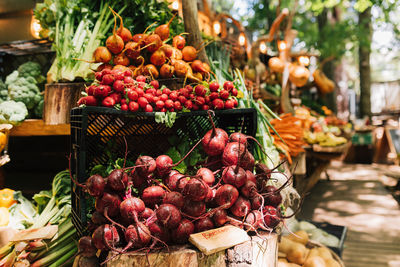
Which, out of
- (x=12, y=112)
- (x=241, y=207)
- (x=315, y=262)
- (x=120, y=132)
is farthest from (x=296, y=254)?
(x=12, y=112)

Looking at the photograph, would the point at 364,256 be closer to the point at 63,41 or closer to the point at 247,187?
the point at 247,187

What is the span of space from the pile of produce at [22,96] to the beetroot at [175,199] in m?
1.79

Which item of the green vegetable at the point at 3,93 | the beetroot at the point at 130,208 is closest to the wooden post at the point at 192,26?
the beetroot at the point at 130,208

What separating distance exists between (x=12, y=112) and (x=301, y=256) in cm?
258

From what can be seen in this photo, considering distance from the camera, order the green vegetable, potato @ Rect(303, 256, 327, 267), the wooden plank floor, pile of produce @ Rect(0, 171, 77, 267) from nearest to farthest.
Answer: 1. pile of produce @ Rect(0, 171, 77, 267)
2. potato @ Rect(303, 256, 327, 267)
3. the green vegetable
4. the wooden plank floor

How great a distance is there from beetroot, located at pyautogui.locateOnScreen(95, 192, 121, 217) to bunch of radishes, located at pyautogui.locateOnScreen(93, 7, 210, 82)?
84 centimetres

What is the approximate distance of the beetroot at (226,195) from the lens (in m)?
1.25

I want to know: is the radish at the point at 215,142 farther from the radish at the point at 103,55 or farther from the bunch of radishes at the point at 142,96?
the radish at the point at 103,55

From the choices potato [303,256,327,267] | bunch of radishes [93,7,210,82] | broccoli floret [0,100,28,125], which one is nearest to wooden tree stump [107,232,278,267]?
potato [303,256,327,267]

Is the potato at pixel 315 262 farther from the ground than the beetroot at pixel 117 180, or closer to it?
closer to it

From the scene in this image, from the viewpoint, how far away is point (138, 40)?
73.0 inches

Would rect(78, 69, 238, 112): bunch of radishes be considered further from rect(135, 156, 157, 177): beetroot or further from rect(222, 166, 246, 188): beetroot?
rect(222, 166, 246, 188): beetroot

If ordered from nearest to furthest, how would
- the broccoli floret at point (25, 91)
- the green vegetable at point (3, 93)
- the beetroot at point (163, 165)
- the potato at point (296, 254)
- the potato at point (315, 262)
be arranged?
the beetroot at point (163, 165)
the potato at point (315, 262)
the potato at point (296, 254)
the broccoli floret at point (25, 91)
the green vegetable at point (3, 93)

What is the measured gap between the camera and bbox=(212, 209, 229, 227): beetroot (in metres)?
1.29
